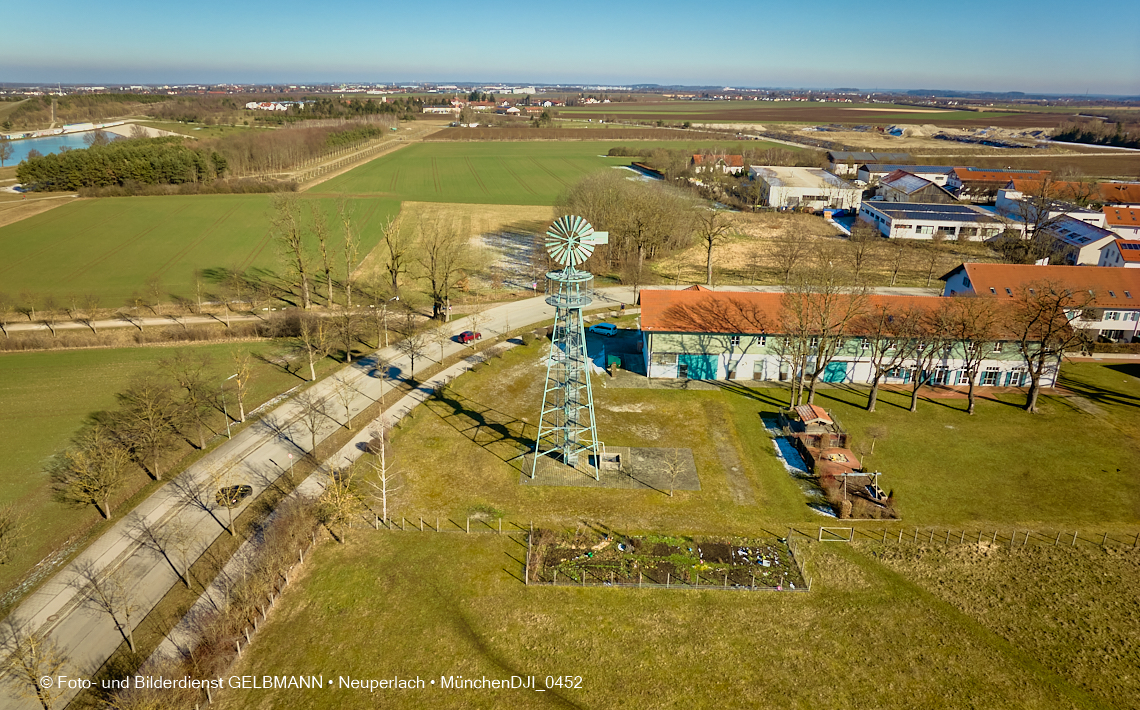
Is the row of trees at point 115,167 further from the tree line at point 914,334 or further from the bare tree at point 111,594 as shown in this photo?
the tree line at point 914,334

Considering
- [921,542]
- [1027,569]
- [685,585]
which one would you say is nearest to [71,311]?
[685,585]

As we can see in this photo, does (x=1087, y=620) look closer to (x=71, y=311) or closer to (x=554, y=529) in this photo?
(x=554, y=529)

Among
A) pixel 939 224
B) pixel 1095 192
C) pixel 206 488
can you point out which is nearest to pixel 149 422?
pixel 206 488

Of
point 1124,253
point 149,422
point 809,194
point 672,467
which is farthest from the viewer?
point 809,194

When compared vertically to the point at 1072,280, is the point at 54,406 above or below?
below

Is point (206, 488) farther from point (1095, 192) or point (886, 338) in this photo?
point (1095, 192)

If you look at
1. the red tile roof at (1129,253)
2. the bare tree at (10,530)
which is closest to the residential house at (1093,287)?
the red tile roof at (1129,253)

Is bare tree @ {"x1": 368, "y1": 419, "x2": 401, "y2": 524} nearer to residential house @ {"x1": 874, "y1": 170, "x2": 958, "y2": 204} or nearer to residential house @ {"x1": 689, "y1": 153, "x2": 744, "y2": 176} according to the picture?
residential house @ {"x1": 874, "y1": 170, "x2": 958, "y2": 204}
